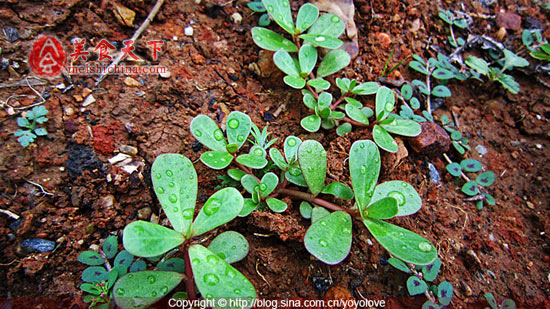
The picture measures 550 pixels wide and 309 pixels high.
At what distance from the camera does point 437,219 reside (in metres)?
1.67

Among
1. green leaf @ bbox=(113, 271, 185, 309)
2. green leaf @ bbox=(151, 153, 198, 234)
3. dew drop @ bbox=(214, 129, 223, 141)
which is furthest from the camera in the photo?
dew drop @ bbox=(214, 129, 223, 141)

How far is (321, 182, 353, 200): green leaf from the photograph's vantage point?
1469mm

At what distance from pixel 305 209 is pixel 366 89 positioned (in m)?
0.82

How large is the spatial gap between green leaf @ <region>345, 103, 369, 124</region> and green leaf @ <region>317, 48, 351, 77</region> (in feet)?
0.85

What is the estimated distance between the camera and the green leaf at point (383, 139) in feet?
5.34

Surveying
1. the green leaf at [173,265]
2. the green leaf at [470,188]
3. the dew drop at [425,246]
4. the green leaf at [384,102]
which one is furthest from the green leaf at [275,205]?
the green leaf at [470,188]

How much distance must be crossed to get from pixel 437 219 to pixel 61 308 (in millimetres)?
1772

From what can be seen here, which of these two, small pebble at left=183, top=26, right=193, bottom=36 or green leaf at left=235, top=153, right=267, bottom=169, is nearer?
green leaf at left=235, top=153, right=267, bottom=169

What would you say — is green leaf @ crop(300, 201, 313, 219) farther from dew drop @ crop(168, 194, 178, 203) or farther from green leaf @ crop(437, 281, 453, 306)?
green leaf @ crop(437, 281, 453, 306)

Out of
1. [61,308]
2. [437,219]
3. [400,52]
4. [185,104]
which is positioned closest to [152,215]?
[61,308]

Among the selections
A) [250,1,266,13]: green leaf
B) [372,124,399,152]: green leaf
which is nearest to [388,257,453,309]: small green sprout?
[372,124,399,152]: green leaf

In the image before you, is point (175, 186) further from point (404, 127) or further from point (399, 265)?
point (404, 127)

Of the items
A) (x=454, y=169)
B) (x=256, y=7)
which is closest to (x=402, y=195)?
(x=454, y=169)

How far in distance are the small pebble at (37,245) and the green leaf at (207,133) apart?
2.56ft
